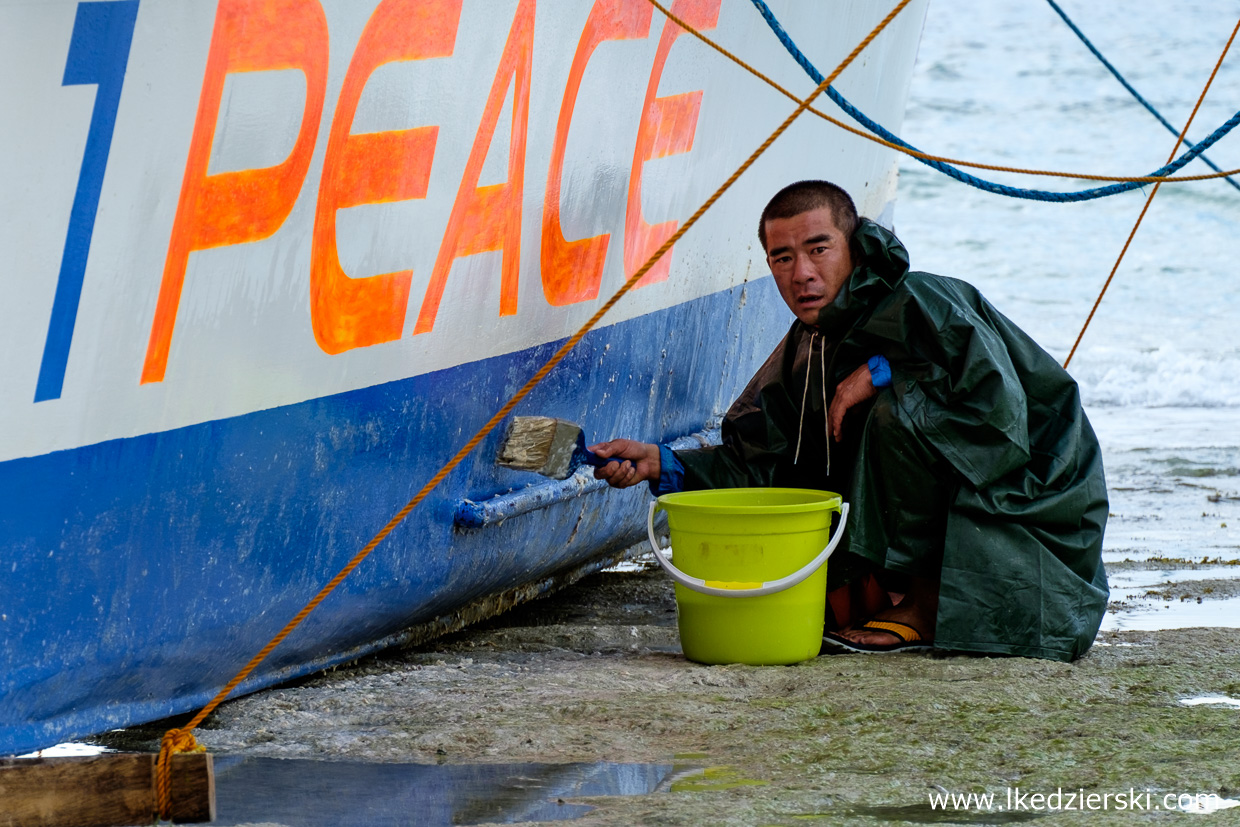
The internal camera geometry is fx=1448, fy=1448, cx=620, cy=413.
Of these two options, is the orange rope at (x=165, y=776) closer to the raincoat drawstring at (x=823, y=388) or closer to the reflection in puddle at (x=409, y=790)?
the reflection in puddle at (x=409, y=790)

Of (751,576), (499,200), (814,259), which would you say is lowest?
(751,576)

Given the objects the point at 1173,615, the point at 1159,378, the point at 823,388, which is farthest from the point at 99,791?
the point at 1159,378

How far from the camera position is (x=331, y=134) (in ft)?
7.89

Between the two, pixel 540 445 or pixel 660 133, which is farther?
pixel 660 133

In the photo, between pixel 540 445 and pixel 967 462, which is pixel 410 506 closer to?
pixel 540 445

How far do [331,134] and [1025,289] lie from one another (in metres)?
13.7

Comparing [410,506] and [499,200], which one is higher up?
[499,200]

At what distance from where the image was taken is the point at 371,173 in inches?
99.3

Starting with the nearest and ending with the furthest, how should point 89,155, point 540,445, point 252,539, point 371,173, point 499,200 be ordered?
point 89,155
point 252,539
point 371,173
point 499,200
point 540,445

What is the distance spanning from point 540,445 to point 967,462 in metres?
0.87

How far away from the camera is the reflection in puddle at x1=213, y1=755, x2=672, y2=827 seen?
2.03m

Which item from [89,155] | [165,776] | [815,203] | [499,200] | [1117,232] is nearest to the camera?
[165,776]

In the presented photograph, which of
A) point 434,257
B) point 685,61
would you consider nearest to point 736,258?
point 685,61

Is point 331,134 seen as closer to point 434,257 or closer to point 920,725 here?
point 434,257
